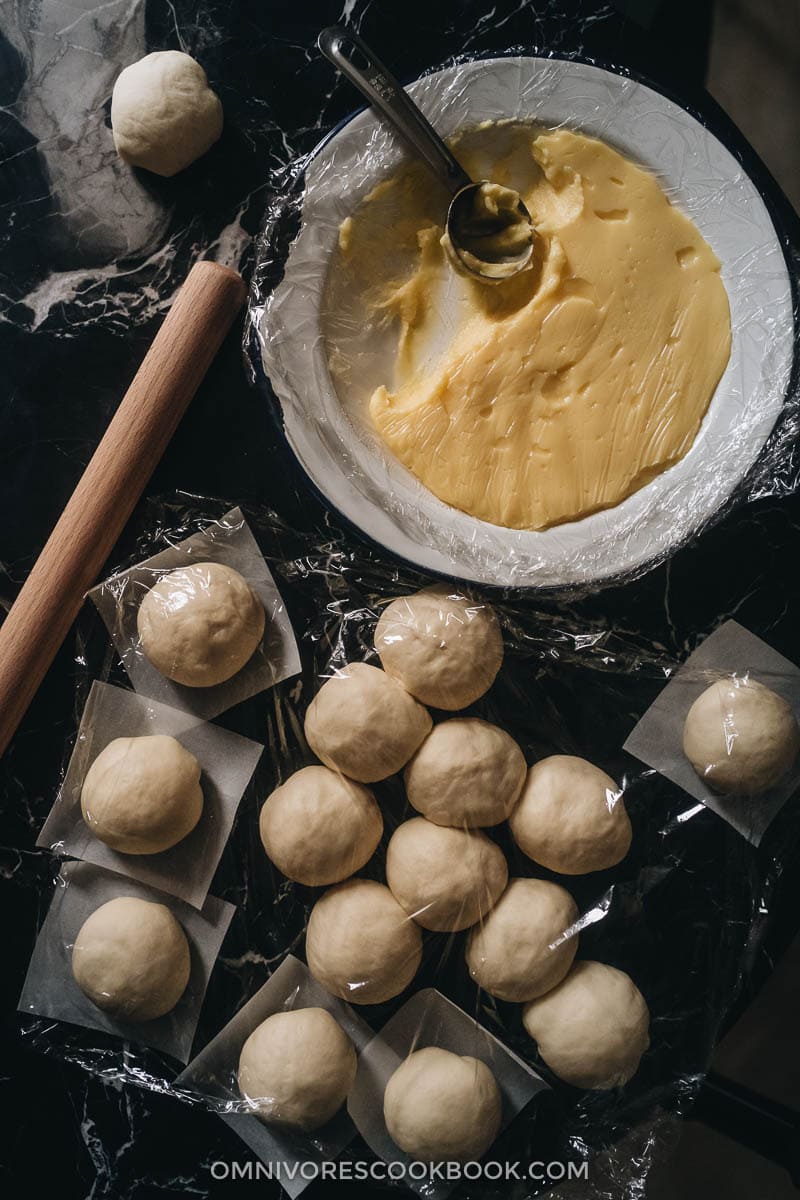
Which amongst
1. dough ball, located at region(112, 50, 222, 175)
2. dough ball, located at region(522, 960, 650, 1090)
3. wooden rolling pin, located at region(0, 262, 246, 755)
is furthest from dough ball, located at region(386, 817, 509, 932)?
dough ball, located at region(112, 50, 222, 175)

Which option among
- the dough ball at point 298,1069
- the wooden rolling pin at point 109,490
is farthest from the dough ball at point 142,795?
the dough ball at point 298,1069

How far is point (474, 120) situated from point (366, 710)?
741 mm

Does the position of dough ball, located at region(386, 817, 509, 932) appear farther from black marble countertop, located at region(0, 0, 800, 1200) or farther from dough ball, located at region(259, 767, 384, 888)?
black marble countertop, located at region(0, 0, 800, 1200)

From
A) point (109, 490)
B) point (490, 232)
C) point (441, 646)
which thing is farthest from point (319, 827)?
point (490, 232)

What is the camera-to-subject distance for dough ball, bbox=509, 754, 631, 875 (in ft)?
3.18

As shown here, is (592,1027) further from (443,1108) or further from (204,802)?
(204,802)

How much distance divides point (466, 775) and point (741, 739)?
12.6 inches

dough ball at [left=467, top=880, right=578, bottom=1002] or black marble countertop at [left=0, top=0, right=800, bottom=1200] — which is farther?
black marble countertop at [left=0, top=0, right=800, bottom=1200]

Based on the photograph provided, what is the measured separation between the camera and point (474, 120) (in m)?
1.05

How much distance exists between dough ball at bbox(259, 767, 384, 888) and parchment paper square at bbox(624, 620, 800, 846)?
33cm

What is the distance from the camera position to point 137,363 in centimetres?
114

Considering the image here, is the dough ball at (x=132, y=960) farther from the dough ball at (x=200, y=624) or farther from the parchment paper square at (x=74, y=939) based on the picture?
the dough ball at (x=200, y=624)

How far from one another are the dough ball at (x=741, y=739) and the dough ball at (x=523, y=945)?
0.24m

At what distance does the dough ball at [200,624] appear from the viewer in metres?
0.99
